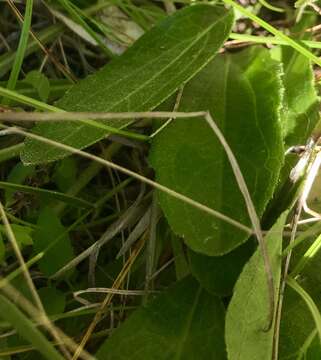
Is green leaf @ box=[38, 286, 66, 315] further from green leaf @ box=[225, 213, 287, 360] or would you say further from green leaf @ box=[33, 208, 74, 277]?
green leaf @ box=[225, 213, 287, 360]

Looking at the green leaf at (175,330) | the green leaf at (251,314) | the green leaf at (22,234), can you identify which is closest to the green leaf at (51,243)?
the green leaf at (22,234)

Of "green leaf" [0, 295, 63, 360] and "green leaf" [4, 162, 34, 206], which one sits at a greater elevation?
"green leaf" [0, 295, 63, 360]

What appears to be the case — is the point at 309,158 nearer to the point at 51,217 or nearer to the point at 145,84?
the point at 145,84

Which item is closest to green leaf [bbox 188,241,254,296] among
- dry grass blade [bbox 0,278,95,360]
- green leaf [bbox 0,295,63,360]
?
dry grass blade [bbox 0,278,95,360]

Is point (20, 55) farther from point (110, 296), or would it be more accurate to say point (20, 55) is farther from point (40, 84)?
point (110, 296)

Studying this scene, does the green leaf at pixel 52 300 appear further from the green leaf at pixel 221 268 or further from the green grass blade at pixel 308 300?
the green grass blade at pixel 308 300
